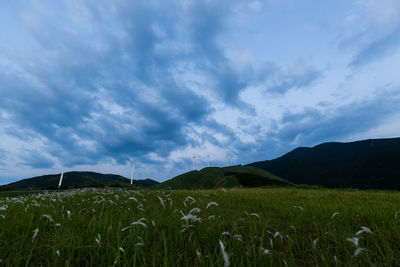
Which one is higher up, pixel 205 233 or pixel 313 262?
pixel 205 233

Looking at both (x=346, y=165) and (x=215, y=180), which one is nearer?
→ (x=215, y=180)

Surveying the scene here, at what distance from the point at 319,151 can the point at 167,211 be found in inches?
5341

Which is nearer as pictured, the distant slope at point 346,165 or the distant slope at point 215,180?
the distant slope at point 215,180

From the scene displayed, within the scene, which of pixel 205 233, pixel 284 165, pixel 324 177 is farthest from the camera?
pixel 284 165

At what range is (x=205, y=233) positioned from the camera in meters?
3.19

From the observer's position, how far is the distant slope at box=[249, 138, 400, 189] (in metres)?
60.3

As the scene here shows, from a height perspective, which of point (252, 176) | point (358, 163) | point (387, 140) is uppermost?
point (387, 140)

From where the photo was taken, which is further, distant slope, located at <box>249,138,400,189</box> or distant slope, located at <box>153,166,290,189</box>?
distant slope, located at <box>249,138,400,189</box>

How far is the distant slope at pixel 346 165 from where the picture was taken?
60.3m

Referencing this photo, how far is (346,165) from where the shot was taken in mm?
80000

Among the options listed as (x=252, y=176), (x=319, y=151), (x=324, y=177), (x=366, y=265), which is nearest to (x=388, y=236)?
(x=366, y=265)

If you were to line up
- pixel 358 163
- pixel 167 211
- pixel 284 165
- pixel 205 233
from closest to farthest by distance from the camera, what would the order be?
pixel 205 233
pixel 167 211
pixel 358 163
pixel 284 165

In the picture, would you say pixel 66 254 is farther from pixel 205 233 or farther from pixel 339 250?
pixel 339 250

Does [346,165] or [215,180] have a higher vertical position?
[346,165]
